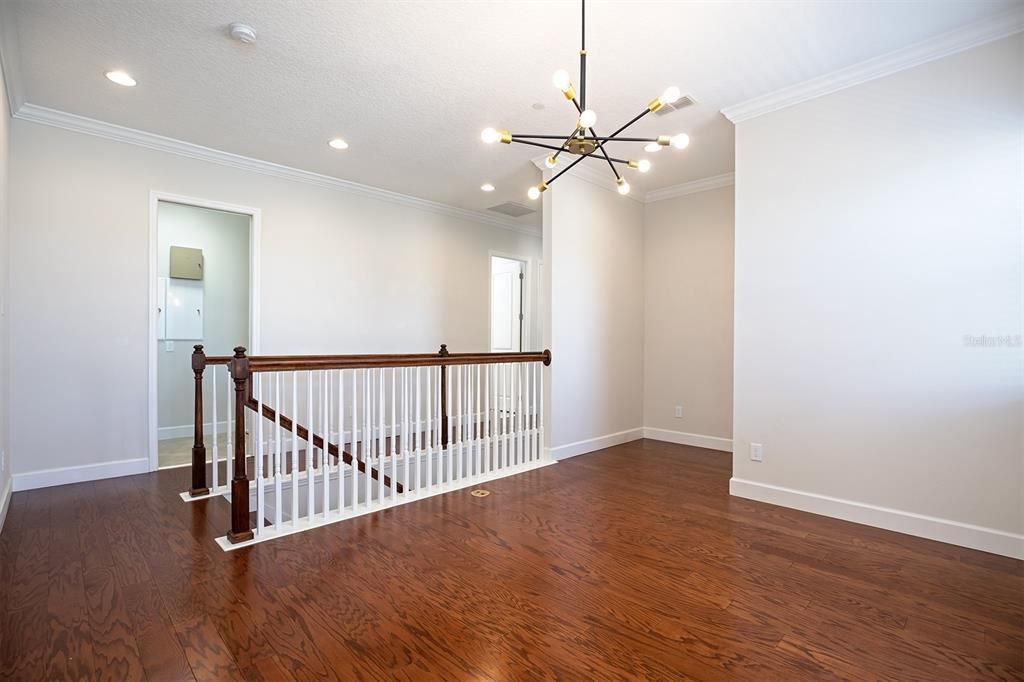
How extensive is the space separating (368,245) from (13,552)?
3798 mm

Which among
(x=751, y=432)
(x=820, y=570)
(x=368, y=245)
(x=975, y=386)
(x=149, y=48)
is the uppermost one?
(x=149, y=48)

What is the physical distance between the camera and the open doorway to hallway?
224 inches

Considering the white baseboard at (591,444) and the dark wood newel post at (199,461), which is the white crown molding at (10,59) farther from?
the white baseboard at (591,444)

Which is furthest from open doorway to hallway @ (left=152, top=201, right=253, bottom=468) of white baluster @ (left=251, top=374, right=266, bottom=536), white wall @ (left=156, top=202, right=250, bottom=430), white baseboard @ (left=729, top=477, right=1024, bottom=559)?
white baseboard @ (left=729, top=477, right=1024, bottom=559)

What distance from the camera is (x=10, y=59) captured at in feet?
9.42

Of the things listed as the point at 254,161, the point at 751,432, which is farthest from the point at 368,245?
the point at 751,432

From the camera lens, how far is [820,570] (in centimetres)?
244

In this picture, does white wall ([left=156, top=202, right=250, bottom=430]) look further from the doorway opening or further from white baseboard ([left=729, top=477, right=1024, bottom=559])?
white baseboard ([left=729, top=477, right=1024, bottom=559])

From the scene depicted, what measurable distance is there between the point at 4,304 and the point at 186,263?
268 centimetres

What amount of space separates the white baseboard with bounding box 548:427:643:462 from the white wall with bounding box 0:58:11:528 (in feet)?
12.8

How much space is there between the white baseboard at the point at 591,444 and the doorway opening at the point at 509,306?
2.47 meters

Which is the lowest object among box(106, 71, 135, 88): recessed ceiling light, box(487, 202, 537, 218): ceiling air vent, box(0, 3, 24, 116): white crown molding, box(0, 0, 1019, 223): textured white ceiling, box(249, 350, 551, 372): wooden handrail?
box(249, 350, 551, 372): wooden handrail

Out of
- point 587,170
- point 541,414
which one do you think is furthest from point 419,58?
point 541,414

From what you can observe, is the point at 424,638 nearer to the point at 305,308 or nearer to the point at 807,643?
the point at 807,643
